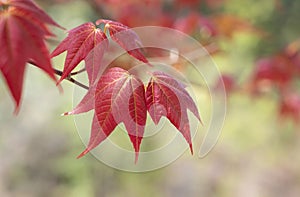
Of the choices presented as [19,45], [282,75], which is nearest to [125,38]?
[19,45]

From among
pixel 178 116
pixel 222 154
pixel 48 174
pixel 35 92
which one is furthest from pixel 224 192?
pixel 178 116

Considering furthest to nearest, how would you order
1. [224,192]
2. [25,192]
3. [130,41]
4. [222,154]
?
[222,154]
[224,192]
[25,192]
[130,41]

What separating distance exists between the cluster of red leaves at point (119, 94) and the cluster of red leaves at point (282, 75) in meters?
1.12

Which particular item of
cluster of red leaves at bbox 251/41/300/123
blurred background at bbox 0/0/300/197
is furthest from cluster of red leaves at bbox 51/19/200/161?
blurred background at bbox 0/0/300/197

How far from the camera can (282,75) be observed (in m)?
1.74

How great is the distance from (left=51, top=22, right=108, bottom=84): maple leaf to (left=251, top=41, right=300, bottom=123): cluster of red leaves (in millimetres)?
1144

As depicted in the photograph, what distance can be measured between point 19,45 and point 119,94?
15cm

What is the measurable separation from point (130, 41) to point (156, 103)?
9cm

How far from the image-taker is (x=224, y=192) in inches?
116

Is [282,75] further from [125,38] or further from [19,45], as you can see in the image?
[19,45]

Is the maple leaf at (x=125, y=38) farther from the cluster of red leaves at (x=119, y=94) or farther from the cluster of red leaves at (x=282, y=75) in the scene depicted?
the cluster of red leaves at (x=282, y=75)

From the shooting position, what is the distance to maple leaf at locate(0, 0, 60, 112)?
497 mm

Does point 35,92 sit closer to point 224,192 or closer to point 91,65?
point 224,192

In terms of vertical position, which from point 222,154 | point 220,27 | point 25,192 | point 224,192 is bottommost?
point 25,192
